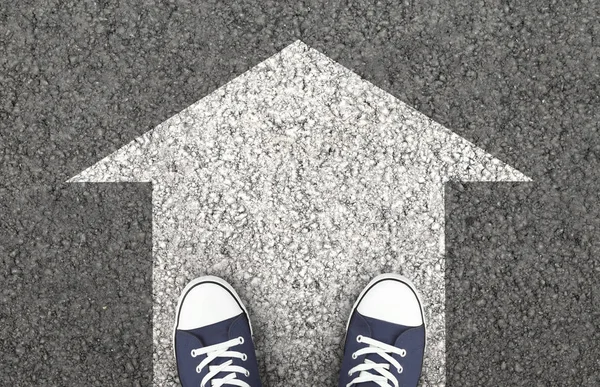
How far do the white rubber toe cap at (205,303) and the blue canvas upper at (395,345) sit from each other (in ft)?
1.22

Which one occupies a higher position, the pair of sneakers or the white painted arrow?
the white painted arrow

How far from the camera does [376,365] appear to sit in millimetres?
2129

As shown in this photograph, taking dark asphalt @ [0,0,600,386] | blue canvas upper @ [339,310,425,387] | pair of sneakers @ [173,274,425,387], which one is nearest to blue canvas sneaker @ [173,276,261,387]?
pair of sneakers @ [173,274,425,387]

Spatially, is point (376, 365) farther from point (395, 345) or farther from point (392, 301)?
point (392, 301)

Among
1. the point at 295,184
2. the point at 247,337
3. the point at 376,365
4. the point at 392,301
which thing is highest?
the point at 295,184

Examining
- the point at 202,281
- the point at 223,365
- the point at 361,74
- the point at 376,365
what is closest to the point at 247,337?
the point at 223,365

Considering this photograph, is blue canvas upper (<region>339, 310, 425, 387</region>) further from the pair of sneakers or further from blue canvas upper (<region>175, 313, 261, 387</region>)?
blue canvas upper (<region>175, 313, 261, 387</region>)

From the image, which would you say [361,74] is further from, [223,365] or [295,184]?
[223,365]

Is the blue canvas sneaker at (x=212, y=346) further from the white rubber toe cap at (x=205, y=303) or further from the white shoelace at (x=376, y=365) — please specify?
the white shoelace at (x=376, y=365)

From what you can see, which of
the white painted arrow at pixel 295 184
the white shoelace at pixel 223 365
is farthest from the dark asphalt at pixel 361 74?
the white shoelace at pixel 223 365

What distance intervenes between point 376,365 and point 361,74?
0.95 metres

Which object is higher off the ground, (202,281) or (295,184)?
(295,184)

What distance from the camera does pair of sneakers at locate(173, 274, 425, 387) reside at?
2.10m

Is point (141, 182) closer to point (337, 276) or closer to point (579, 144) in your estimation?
point (337, 276)
